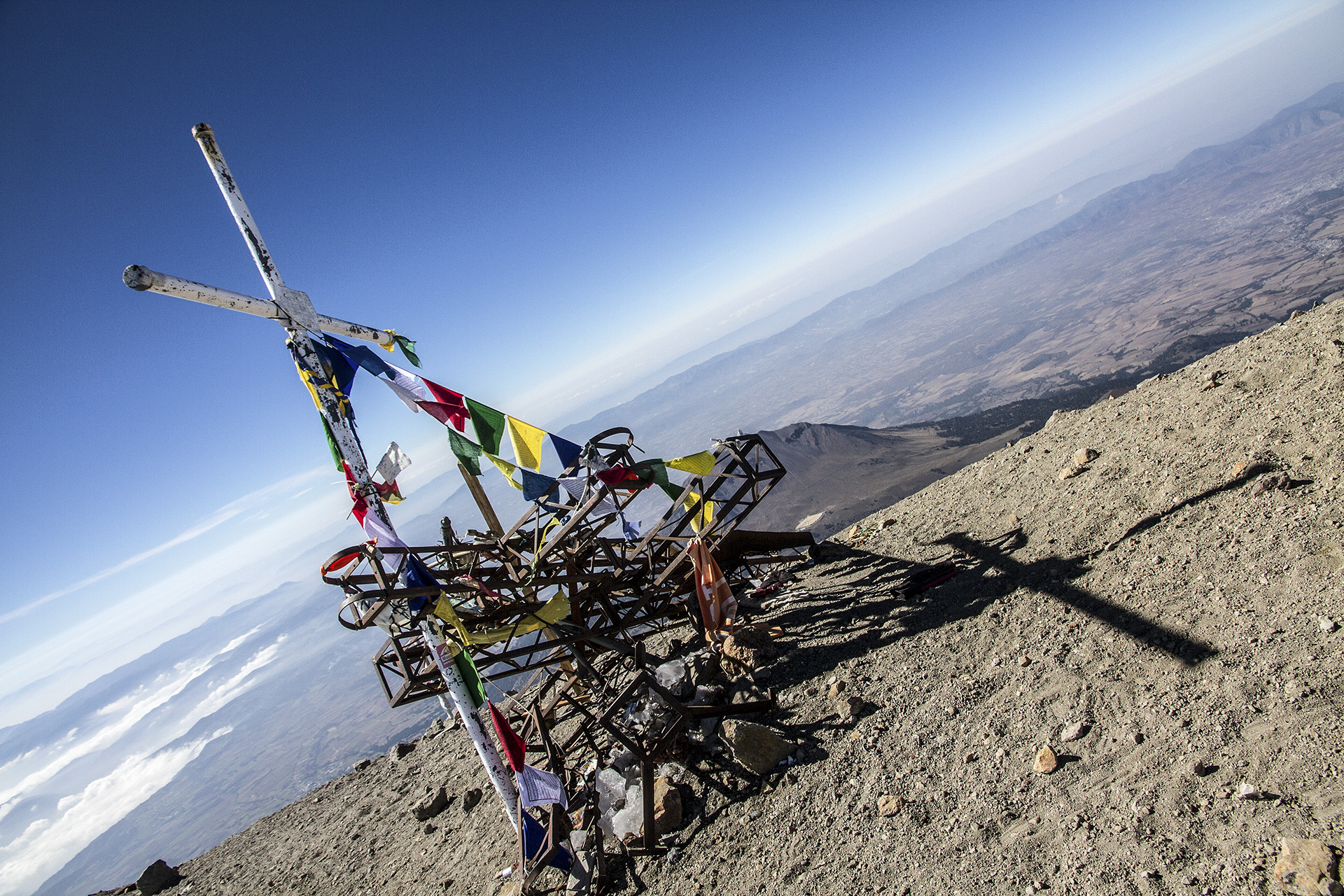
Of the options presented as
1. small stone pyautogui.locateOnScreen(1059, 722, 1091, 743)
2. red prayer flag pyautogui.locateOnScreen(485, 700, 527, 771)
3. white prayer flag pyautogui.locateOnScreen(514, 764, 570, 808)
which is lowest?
small stone pyautogui.locateOnScreen(1059, 722, 1091, 743)

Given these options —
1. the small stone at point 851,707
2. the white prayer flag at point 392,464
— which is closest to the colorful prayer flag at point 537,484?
the white prayer flag at point 392,464

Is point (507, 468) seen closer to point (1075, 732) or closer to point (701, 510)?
point (701, 510)

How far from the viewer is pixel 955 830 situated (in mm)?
5395

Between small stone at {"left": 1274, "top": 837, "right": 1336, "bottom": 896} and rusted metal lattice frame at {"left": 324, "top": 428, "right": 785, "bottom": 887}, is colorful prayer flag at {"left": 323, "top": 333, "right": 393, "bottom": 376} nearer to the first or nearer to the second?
rusted metal lattice frame at {"left": 324, "top": 428, "right": 785, "bottom": 887}

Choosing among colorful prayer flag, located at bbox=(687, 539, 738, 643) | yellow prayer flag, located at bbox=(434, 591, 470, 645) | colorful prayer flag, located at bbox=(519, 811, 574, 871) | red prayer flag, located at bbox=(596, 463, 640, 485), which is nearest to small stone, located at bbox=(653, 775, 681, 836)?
colorful prayer flag, located at bbox=(519, 811, 574, 871)

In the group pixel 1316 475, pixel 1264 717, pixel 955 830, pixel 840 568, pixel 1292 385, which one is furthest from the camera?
pixel 840 568

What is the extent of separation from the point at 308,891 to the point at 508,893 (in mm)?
5352

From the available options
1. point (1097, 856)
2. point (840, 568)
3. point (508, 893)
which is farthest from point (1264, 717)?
point (508, 893)

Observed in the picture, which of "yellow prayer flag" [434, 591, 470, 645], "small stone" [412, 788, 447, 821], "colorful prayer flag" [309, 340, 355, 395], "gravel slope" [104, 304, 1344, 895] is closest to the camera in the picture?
"gravel slope" [104, 304, 1344, 895]

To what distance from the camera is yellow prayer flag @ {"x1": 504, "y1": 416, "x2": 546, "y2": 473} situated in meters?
7.92

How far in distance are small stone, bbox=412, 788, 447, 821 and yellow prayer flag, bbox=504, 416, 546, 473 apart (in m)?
6.97

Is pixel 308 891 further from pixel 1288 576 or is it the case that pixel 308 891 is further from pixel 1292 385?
pixel 1292 385

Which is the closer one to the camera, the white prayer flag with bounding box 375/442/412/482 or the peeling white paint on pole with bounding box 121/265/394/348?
the peeling white paint on pole with bounding box 121/265/394/348

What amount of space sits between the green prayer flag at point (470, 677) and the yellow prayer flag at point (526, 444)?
105 inches
